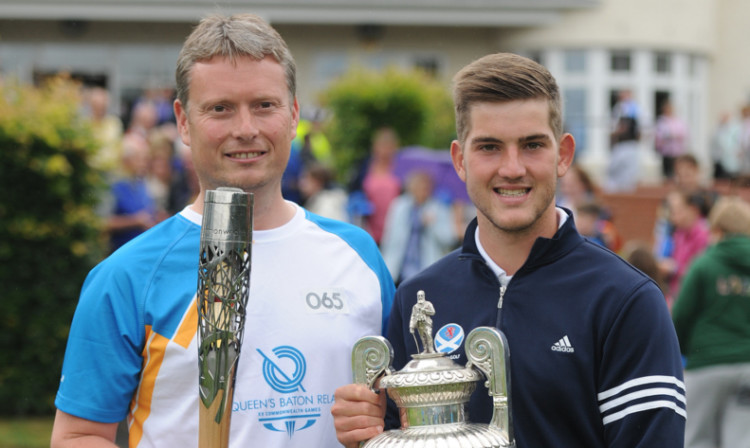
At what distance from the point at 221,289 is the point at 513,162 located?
1.00 m

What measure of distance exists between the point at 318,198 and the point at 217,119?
9.14m

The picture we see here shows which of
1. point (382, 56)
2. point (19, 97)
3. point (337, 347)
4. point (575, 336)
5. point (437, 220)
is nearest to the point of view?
point (575, 336)

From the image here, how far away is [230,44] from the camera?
2.99m

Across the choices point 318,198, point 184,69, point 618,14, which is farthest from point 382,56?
point 184,69

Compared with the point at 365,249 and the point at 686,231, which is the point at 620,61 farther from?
the point at 365,249

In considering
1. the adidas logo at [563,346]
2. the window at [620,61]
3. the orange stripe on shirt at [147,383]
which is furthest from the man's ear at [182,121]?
Answer: the window at [620,61]

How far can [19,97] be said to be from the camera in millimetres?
9031

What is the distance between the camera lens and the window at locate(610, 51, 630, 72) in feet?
97.7

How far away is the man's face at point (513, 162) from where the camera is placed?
285 cm

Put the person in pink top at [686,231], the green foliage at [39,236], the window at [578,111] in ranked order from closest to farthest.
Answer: the green foliage at [39,236] < the person in pink top at [686,231] < the window at [578,111]

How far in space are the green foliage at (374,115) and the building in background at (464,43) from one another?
4.77 metres

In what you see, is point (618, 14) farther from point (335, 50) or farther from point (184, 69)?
point (184, 69)

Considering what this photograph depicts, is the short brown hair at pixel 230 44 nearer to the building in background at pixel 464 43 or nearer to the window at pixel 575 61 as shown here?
the building in background at pixel 464 43

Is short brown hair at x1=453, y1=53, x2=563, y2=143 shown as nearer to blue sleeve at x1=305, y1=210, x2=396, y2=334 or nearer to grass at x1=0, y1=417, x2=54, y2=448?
blue sleeve at x1=305, y1=210, x2=396, y2=334
